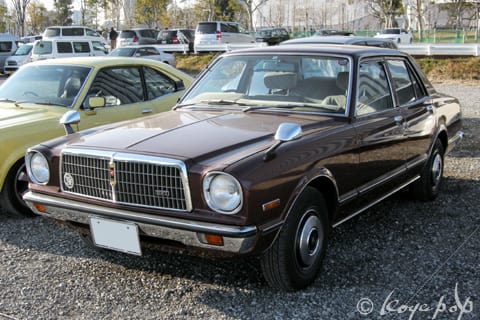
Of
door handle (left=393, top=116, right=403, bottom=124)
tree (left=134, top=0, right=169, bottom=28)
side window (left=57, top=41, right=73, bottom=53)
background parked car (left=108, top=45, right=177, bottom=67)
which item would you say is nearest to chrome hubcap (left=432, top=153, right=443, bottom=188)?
door handle (left=393, top=116, right=403, bottom=124)

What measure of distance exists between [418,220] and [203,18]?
180 ft

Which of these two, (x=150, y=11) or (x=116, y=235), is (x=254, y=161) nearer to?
(x=116, y=235)

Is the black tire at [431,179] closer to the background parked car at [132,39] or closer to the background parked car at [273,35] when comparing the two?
the background parked car at [132,39]

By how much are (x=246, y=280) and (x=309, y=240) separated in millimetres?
548

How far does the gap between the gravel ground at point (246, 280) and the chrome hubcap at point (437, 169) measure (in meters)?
0.66

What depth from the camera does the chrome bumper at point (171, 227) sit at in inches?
120

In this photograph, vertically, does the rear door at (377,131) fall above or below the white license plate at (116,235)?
above

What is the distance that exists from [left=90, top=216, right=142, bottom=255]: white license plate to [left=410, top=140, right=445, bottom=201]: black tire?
3211 mm

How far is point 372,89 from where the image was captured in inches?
180

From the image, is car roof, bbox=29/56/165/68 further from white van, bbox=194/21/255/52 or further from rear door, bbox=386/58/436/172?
white van, bbox=194/21/255/52

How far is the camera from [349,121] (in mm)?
4125

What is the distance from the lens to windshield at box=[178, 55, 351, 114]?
430 centimetres

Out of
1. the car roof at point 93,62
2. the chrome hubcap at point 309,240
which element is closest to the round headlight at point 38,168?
the chrome hubcap at point 309,240

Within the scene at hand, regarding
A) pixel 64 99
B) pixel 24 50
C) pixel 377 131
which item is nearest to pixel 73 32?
pixel 24 50
